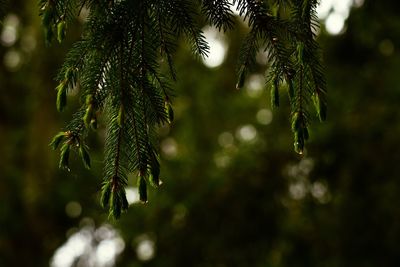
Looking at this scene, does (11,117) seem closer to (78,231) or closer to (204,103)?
(78,231)

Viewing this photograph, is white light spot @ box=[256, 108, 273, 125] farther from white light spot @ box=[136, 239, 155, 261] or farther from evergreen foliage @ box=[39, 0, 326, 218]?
evergreen foliage @ box=[39, 0, 326, 218]

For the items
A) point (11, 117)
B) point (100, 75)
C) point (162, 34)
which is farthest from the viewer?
point (11, 117)

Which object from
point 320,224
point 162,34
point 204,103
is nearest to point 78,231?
point 204,103

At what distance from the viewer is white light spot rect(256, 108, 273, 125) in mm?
7636

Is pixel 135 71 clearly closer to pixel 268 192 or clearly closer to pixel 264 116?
pixel 268 192

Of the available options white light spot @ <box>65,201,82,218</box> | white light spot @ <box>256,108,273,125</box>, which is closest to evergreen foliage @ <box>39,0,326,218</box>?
white light spot @ <box>256,108,273,125</box>

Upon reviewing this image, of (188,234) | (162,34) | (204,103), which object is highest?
(204,103)

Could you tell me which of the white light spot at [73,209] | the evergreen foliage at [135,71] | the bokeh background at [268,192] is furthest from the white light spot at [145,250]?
the evergreen foliage at [135,71]

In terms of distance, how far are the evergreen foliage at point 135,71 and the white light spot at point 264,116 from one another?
230 inches

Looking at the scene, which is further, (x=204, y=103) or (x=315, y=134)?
(x=204, y=103)

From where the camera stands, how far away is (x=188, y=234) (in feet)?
21.9

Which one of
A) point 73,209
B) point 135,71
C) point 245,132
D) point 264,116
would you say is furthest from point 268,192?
point 135,71

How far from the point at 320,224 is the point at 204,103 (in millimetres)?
3650

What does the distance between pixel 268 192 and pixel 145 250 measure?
197 centimetres
